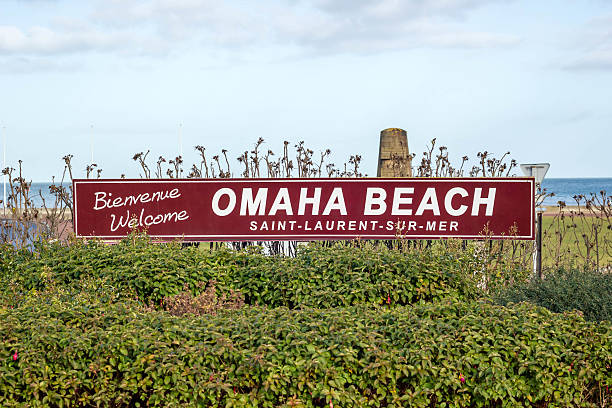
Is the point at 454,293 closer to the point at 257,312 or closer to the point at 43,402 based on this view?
the point at 257,312

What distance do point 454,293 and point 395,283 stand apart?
728mm

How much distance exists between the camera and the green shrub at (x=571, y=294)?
21.2ft

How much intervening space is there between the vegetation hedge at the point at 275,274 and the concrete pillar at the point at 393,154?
3.90 m

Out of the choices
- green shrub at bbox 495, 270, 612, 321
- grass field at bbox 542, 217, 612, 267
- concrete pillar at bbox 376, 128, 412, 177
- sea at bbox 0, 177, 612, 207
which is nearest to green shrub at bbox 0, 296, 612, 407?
green shrub at bbox 495, 270, 612, 321

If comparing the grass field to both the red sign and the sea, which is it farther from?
the sea

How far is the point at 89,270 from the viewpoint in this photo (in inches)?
312

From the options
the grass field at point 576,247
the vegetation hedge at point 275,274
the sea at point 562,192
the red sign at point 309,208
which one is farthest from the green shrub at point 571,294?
the sea at point 562,192

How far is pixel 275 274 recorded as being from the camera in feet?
25.4

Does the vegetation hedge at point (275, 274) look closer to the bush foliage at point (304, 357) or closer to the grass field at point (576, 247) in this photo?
the bush foliage at point (304, 357)

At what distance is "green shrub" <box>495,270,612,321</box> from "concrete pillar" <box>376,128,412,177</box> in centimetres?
496

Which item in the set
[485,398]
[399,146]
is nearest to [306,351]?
[485,398]

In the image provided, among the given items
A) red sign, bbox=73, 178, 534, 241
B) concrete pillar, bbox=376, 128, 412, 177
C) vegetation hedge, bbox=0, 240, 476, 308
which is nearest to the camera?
vegetation hedge, bbox=0, 240, 476, 308

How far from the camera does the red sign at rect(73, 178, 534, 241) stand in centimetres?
1038

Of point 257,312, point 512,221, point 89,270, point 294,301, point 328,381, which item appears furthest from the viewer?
point 512,221
